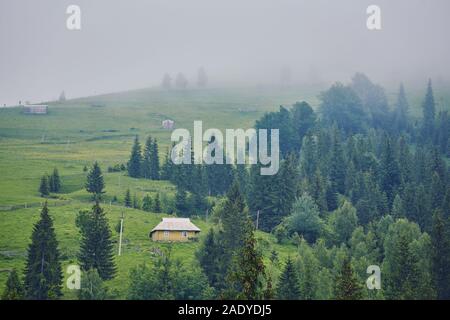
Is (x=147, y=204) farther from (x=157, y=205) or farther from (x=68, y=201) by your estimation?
(x=68, y=201)

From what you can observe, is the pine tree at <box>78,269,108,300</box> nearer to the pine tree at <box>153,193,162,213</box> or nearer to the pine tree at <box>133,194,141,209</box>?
the pine tree at <box>153,193,162,213</box>

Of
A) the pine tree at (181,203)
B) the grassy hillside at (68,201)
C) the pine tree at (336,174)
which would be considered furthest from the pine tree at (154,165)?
the pine tree at (336,174)

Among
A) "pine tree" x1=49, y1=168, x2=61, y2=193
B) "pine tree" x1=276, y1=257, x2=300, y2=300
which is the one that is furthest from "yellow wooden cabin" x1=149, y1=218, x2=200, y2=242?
"pine tree" x1=49, y1=168, x2=61, y2=193

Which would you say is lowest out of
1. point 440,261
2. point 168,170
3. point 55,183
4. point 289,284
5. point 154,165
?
point 440,261

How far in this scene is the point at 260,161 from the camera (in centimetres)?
13200

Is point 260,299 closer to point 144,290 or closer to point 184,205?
point 144,290

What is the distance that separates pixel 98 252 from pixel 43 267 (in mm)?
7608

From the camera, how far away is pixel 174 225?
A: 10706cm

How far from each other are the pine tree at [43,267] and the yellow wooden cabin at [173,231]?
2007 centimetres

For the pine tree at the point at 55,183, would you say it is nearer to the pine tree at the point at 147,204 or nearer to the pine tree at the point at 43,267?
the pine tree at the point at 147,204

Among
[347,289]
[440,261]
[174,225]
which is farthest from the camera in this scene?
[174,225]

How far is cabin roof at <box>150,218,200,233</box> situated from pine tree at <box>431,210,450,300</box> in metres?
32.7

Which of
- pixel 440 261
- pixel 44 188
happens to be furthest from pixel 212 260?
pixel 44 188
